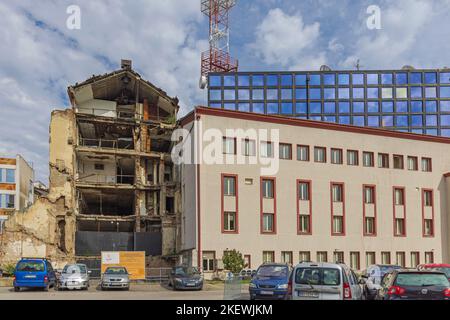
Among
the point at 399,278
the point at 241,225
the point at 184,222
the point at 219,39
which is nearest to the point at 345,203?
the point at 241,225

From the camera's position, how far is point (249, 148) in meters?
44.0

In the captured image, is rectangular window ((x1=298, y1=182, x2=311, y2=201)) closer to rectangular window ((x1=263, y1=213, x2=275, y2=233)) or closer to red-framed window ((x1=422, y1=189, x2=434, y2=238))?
rectangular window ((x1=263, y1=213, x2=275, y2=233))

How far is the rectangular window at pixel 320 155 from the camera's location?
154ft

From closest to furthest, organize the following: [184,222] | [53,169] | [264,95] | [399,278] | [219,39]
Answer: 1. [399,278]
2. [184,222]
3. [53,169]
4. [219,39]
5. [264,95]

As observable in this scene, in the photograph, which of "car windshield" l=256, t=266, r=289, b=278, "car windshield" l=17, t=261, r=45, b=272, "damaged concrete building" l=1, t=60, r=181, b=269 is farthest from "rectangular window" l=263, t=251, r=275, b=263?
"car windshield" l=17, t=261, r=45, b=272

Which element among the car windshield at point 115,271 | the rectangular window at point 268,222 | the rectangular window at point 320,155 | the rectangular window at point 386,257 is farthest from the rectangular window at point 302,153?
the car windshield at point 115,271

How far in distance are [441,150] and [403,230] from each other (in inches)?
380

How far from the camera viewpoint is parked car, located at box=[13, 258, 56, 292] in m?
28.1

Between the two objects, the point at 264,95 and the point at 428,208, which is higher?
the point at 264,95

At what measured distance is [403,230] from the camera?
164 ft

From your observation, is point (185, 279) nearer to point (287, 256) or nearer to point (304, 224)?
point (287, 256)

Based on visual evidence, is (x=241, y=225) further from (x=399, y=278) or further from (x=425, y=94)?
(x=425, y=94)

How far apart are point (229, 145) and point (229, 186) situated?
10.9 feet

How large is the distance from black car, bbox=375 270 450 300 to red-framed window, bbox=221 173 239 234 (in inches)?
Answer: 1074
